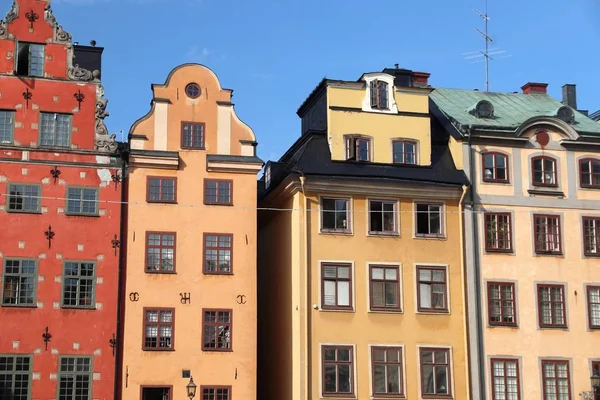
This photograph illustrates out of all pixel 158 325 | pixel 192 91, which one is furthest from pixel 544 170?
pixel 158 325

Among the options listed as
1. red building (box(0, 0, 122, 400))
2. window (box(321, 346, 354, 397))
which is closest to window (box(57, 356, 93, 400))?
red building (box(0, 0, 122, 400))

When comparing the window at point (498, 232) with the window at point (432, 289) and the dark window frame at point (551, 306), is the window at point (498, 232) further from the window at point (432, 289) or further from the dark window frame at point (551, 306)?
the window at point (432, 289)

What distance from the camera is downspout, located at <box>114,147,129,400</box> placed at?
39.1 meters

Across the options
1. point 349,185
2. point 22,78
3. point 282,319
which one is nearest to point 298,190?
point 349,185

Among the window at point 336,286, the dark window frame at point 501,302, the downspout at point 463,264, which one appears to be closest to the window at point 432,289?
the downspout at point 463,264

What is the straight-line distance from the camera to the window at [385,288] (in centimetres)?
4175

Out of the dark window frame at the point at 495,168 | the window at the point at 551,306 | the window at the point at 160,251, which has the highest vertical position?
the dark window frame at the point at 495,168

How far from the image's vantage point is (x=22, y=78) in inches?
1597

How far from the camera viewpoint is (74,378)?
3844cm

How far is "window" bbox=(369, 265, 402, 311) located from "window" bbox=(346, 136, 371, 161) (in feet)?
16.4

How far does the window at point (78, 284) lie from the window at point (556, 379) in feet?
63.9

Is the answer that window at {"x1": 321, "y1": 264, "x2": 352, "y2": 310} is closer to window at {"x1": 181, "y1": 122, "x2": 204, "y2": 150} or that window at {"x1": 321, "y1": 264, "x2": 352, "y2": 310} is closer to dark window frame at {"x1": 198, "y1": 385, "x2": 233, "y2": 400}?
dark window frame at {"x1": 198, "y1": 385, "x2": 233, "y2": 400}

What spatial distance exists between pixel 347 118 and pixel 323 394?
39.9 feet

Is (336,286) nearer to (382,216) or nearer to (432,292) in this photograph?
(382,216)
